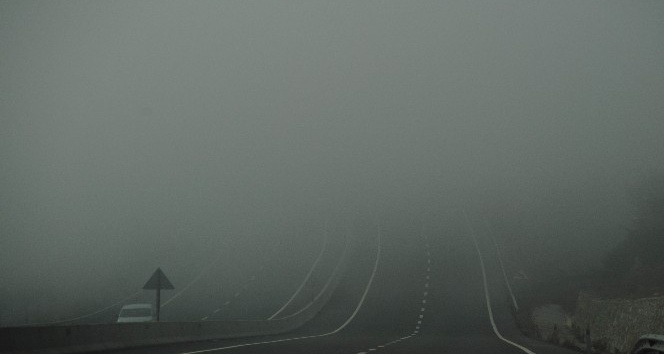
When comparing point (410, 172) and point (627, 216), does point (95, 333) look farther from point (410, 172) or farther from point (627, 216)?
point (410, 172)

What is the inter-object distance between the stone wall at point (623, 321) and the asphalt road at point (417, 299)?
203 centimetres

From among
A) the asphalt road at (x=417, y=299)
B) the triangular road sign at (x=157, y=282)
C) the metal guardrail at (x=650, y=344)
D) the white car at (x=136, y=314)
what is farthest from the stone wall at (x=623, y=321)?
the white car at (x=136, y=314)

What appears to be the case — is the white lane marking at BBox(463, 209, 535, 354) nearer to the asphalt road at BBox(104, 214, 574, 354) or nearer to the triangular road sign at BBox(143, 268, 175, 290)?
the asphalt road at BBox(104, 214, 574, 354)

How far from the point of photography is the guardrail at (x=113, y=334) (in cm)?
1652

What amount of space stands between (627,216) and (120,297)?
62.6 m

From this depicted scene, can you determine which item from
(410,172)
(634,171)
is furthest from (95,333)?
(410,172)

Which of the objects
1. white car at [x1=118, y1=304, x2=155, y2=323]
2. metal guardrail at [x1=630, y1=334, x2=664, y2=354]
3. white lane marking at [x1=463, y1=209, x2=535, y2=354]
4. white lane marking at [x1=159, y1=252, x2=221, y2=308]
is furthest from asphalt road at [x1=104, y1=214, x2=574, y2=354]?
white lane marking at [x1=159, y1=252, x2=221, y2=308]

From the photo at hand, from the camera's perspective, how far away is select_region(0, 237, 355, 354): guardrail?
1652cm

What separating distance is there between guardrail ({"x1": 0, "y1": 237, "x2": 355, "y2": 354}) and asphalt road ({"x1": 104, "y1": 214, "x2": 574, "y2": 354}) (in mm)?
905

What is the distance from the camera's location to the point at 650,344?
12250mm

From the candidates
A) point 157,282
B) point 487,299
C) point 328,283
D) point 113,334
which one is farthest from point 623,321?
point 328,283

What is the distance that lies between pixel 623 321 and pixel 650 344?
13533 mm

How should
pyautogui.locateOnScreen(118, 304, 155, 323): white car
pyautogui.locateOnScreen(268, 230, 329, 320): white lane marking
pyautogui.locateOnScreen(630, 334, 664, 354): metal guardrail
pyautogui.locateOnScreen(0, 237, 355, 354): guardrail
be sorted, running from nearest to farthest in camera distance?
1. pyautogui.locateOnScreen(630, 334, 664, 354): metal guardrail
2. pyautogui.locateOnScreen(0, 237, 355, 354): guardrail
3. pyautogui.locateOnScreen(118, 304, 155, 323): white car
4. pyautogui.locateOnScreen(268, 230, 329, 320): white lane marking

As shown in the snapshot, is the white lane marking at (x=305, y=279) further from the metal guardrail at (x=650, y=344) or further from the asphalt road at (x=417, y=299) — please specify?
the metal guardrail at (x=650, y=344)
